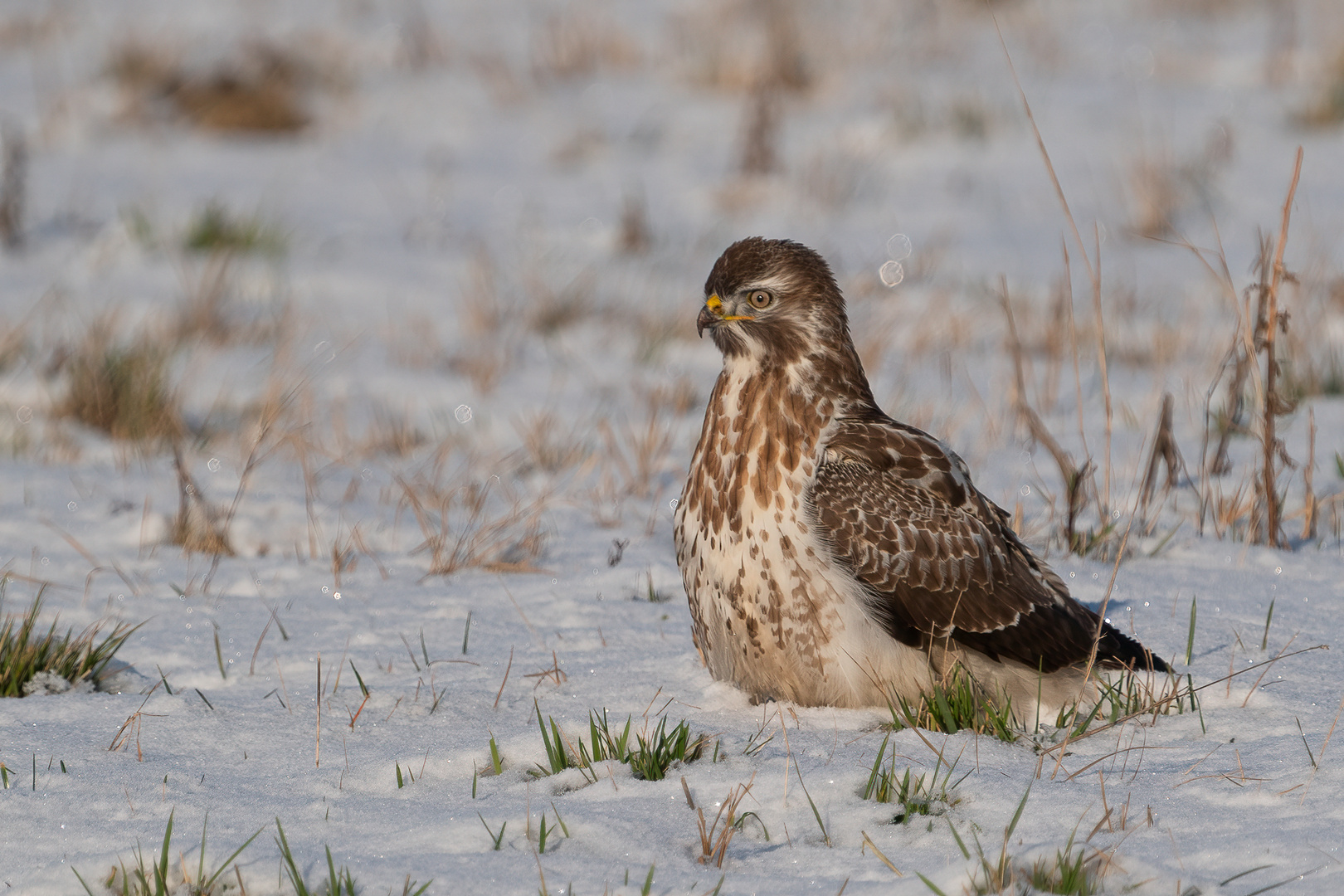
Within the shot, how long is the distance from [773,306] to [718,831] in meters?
1.46

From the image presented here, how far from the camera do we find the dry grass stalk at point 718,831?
2.77 m

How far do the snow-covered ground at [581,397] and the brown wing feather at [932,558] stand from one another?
30 centimetres

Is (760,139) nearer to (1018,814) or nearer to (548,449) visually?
(548,449)

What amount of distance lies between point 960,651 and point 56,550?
128 inches

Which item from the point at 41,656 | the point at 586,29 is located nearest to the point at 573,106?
the point at 586,29

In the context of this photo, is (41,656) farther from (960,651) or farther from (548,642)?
(960,651)

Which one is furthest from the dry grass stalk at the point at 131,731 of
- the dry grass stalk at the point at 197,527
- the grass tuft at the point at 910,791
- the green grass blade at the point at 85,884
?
the grass tuft at the point at 910,791

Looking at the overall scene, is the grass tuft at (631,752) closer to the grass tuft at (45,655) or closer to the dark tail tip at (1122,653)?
the dark tail tip at (1122,653)

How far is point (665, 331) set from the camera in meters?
8.56

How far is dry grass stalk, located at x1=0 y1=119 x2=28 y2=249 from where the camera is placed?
9516mm

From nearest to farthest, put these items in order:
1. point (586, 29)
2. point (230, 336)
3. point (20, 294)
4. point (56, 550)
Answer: point (56, 550) → point (230, 336) → point (20, 294) → point (586, 29)

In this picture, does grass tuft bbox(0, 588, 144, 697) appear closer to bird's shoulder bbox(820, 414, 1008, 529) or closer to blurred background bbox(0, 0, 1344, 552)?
blurred background bbox(0, 0, 1344, 552)

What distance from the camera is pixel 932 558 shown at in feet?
11.7

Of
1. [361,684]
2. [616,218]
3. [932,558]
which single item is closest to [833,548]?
[932,558]
